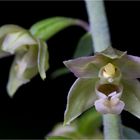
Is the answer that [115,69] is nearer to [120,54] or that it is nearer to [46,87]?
[120,54]

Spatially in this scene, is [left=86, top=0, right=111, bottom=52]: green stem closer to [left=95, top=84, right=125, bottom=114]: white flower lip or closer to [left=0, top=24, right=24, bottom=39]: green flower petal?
[left=95, top=84, right=125, bottom=114]: white flower lip

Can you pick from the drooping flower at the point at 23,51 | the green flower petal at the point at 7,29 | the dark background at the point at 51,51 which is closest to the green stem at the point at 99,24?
the drooping flower at the point at 23,51

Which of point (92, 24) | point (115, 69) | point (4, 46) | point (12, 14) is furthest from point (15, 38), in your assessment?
point (12, 14)

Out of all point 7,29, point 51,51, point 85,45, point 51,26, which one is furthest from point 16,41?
point 51,51

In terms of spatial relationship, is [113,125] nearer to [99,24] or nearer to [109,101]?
[109,101]

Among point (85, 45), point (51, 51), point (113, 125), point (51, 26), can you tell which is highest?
point (51, 26)

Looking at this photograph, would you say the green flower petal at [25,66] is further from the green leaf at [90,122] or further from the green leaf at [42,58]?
the green leaf at [90,122]

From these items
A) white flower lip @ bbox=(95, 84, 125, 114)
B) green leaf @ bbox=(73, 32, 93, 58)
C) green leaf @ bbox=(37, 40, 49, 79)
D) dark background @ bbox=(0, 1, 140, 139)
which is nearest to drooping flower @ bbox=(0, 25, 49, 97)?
green leaf @ bbox=(37, 40, 49, 79)
